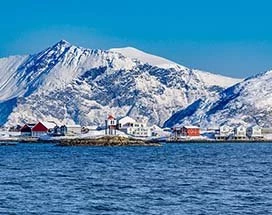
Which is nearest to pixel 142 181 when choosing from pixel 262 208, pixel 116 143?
pixel 262 208

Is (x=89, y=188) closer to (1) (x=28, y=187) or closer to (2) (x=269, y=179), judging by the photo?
(1) (x=28, y=187)

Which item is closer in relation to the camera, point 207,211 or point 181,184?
point 207,211

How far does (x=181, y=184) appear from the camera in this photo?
50.7 metres

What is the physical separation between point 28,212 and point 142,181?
53.7 ft

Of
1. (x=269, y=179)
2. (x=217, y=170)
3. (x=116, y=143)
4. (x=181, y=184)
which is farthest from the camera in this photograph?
(x=116, y=143)

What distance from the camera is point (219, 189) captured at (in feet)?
153

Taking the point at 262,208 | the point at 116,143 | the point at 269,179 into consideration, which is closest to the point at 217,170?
the point at 269,179

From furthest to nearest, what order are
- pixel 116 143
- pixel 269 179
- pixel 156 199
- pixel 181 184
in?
pixel 116 143 → pixel 269 179 → pixel 181 184 → pixel 156 199

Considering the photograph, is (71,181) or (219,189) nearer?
(219,189)

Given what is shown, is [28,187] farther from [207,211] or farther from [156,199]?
[207,211]

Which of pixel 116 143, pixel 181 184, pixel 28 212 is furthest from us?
pixel 116 143

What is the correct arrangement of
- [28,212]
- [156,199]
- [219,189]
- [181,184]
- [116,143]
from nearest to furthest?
[28,212] < [156,199] < [219,189] < [181,184] < [116,143]

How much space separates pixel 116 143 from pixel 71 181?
108 metres

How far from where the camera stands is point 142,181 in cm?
5294
